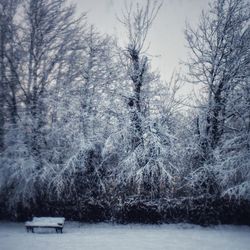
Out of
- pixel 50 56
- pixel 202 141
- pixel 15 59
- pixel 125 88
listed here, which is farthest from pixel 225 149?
pixel 15 59

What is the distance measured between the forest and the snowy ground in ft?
2.09

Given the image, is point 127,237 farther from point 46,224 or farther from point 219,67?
point 219,67

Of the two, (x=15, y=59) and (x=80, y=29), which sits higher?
(x=80, y=29)

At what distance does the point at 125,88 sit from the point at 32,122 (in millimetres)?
4811

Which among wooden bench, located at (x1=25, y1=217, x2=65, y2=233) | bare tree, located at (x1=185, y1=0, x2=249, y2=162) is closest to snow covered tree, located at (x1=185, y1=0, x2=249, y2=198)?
bare tree, located at (x1=185, y1=0, x2=249, y2=162)

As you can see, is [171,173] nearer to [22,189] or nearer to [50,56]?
[22,189]

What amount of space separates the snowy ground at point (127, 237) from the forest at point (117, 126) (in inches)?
25.1

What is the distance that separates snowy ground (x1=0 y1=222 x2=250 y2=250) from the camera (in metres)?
9.88

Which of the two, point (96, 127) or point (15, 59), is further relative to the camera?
point (15, 59)

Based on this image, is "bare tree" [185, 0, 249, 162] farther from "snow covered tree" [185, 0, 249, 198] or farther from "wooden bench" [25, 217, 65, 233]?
"wooden bench" [25, 217, 65, 233]

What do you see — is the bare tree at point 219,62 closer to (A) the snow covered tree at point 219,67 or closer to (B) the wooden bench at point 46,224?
(A) the snow covered tree at point 219,67

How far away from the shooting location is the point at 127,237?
11219 mm

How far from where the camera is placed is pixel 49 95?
15.3 m

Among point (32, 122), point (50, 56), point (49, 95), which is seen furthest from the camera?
point (50, 56)
